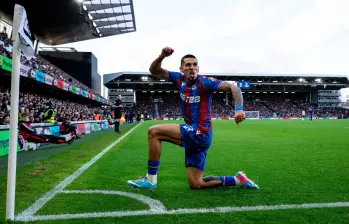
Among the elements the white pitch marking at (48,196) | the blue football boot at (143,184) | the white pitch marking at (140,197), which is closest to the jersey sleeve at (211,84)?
the blue football boot at (143,184)

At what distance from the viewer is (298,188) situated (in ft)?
13.5

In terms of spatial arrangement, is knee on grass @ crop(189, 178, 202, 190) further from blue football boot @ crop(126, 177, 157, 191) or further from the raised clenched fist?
the raised clenched fist

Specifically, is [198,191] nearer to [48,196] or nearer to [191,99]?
[191,99]

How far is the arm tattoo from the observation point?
365 centimetres

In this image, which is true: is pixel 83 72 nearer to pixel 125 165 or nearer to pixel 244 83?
pixel 244 83

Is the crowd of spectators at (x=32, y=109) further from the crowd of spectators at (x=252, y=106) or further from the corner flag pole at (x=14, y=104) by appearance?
the crowd of spectators at (x=252, y=106)

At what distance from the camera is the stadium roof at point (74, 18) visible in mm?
29062

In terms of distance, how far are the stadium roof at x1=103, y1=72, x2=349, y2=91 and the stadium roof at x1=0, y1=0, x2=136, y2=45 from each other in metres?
29.3

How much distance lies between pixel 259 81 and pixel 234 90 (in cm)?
7220

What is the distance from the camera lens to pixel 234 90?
371cm

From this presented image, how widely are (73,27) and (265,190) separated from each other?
36.9m

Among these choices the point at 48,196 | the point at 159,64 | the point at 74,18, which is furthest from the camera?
the point at 74,18

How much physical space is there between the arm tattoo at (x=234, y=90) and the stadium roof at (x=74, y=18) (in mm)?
28014

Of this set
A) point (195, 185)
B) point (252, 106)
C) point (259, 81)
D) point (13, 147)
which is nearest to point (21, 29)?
point (13, 147)
